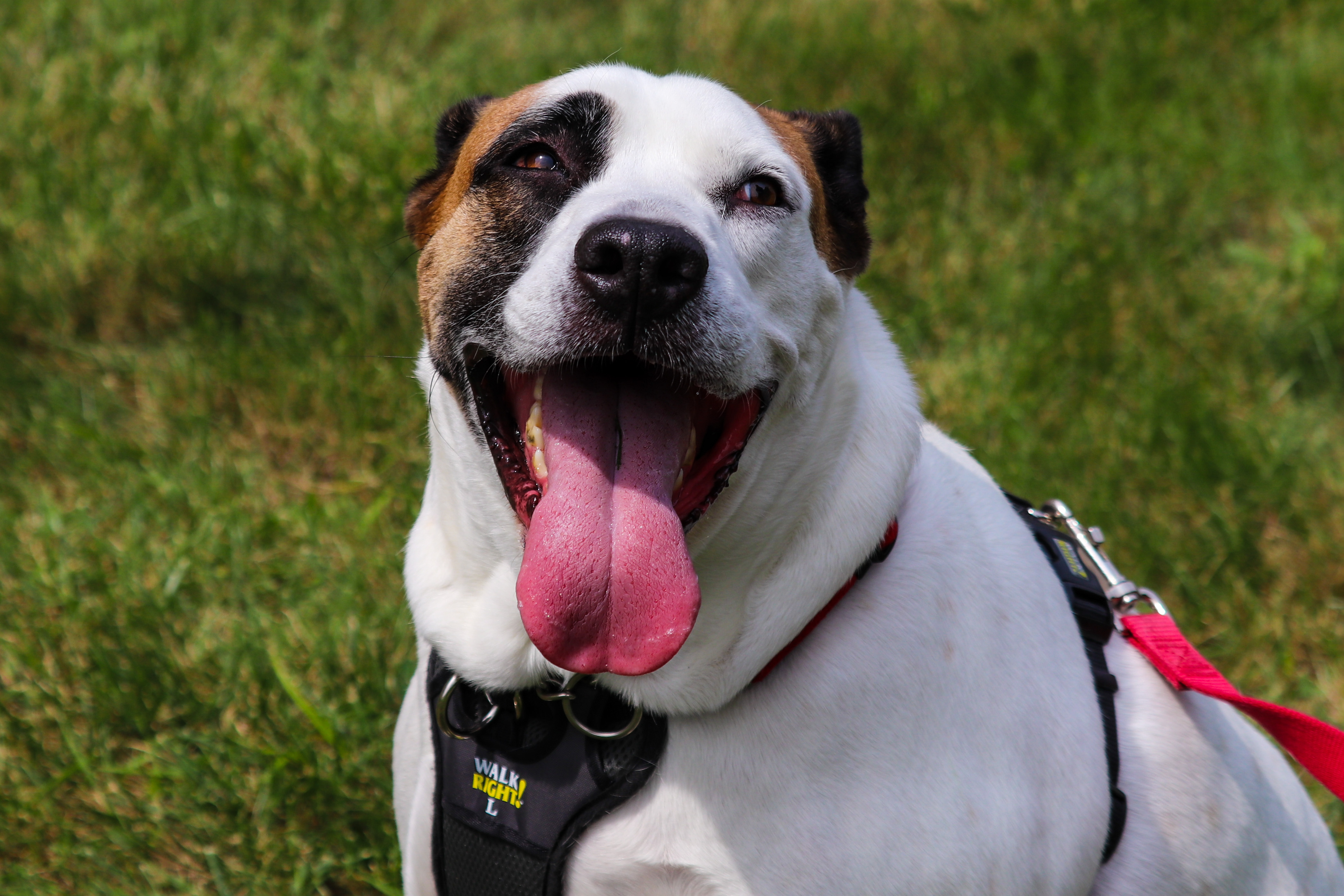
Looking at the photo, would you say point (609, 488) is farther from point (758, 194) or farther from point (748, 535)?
point (758, 194)

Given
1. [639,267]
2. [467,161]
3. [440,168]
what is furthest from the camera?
[440,168]

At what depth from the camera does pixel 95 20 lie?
212 inches

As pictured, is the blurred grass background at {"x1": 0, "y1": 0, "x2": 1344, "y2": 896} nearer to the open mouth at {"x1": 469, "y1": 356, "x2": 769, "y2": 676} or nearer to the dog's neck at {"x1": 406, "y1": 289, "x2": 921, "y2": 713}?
the dog's neck at {"x1": 406, "y1": 289, "x2": 921, "y2": 713}

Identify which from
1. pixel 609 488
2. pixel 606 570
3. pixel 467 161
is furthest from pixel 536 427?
pixel 467 161

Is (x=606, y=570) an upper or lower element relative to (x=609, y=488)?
lower

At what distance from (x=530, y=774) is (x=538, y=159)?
115 cm

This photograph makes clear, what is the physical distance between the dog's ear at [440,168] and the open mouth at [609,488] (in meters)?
0.54

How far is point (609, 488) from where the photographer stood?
6.44ft

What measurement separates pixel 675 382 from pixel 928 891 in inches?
37.8

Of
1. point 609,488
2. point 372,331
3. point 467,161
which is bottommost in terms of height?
point 372,331

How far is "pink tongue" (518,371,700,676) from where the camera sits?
6.25 feet

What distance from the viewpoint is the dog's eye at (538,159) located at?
2191mm

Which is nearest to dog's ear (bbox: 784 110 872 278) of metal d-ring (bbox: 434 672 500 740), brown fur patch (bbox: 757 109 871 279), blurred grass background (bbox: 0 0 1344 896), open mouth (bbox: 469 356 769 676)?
brown fur patch (bbox: 757 109 871 279)

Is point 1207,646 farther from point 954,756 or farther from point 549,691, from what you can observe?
point 549,691
